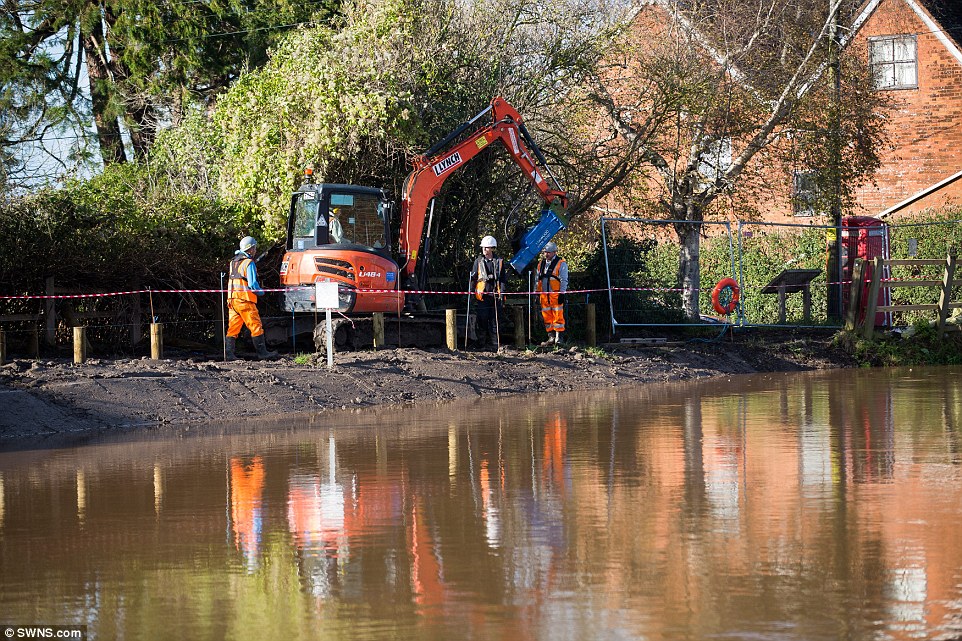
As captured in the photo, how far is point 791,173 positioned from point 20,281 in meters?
16.2

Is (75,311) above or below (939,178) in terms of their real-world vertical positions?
below

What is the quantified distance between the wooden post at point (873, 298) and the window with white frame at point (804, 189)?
388 cm

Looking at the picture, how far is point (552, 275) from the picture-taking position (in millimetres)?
23438

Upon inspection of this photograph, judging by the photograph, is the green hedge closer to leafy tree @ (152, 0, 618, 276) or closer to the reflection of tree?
leafy tree @ (152, 0, 618, 276)

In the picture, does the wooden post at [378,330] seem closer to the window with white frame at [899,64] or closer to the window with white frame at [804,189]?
the window with white frame at [804,189]

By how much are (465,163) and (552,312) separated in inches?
127

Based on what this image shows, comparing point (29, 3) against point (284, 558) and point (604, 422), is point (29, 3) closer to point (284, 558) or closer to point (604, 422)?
point (604, 422)

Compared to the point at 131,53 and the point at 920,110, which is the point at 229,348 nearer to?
the point at 131,53

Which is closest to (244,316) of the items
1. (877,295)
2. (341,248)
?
(341,248)

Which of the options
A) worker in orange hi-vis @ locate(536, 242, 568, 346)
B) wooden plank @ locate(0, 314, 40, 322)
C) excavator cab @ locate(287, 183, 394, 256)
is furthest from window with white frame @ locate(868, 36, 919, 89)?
wooden plank @ locate(0, 314, 40, 322)

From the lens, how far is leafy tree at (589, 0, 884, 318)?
26922mm

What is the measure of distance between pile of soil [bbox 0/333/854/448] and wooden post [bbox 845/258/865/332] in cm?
122

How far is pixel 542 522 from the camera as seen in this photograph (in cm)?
918

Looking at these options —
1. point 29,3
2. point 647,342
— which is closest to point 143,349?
point 647,342
